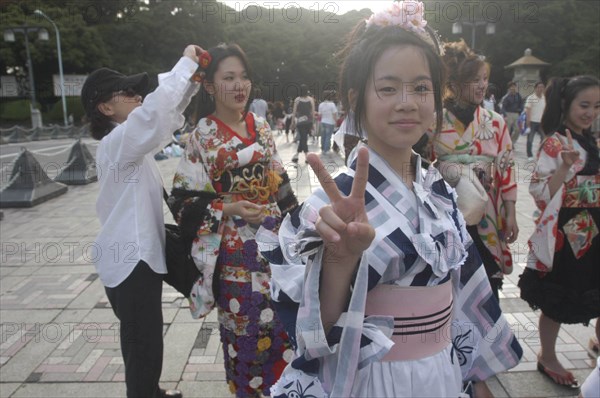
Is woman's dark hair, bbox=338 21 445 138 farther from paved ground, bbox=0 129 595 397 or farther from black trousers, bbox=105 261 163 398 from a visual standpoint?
paved ground, bbox=0 129 595 397

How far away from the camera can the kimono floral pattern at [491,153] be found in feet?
8.25

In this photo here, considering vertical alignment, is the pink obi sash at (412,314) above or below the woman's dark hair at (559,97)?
below

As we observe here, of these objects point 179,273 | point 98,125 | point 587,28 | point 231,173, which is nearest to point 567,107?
point 231,173

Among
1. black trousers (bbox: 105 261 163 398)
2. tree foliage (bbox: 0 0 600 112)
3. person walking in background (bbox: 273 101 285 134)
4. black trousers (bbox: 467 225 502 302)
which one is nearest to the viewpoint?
black trousers (bbox: 105 261 163 398)

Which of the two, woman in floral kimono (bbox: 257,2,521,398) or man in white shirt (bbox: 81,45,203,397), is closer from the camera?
woman in floral kimono (bbox: 257,2,521,398)

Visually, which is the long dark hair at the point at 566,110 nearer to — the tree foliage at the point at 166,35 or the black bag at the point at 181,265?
the black bag at the point at 181,265

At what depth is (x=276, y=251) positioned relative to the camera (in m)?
1.35

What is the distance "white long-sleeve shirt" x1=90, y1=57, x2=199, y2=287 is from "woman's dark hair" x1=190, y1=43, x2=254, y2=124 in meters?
0.14

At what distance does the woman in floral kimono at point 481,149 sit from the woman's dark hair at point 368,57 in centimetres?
106

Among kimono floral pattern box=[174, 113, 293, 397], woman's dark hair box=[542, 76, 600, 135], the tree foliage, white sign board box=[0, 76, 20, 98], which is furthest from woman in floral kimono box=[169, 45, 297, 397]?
white sign board box=[0, 76, 20, 98]

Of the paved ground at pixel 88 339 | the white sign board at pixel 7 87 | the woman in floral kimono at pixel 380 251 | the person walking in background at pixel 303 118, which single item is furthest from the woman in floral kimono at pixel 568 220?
the white sign board at pixel 7 87

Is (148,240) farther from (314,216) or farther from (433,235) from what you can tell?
(433,235)

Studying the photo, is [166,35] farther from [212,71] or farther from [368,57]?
[368,57]

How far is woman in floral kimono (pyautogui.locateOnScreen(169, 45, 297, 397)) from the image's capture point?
7.39 ft
